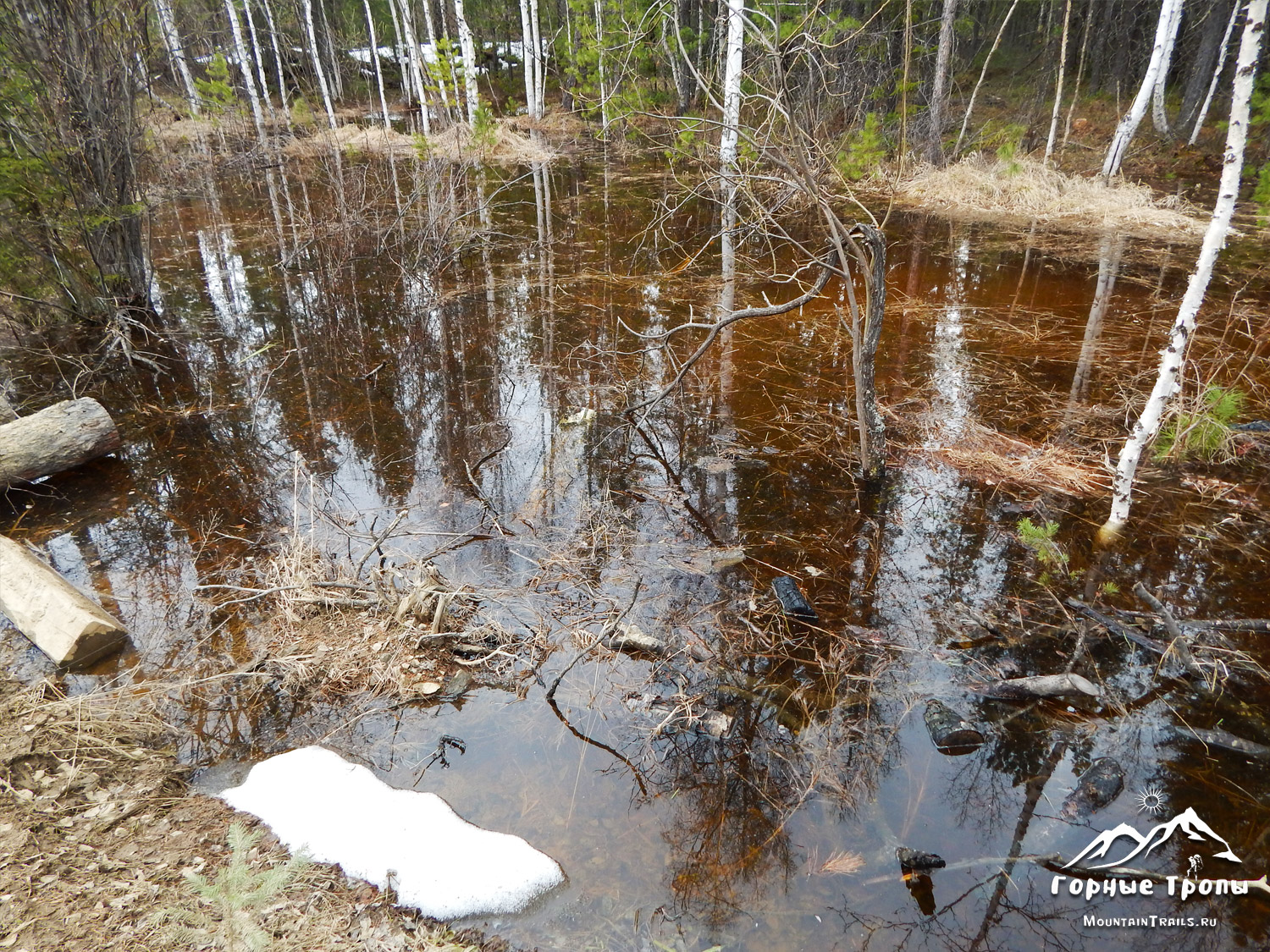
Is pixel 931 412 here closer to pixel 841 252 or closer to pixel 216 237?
pixel 841 252

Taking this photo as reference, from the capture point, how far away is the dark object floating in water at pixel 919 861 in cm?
282

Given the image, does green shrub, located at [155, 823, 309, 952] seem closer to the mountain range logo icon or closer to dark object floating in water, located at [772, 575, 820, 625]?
dark object floating in water, located at [772, 575, 820, 625]

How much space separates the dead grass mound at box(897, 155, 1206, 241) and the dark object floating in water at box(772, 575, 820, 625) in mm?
10623

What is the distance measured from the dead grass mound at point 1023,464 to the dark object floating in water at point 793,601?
2067 mm

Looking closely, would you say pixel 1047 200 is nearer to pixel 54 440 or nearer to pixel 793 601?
pixel 793 601

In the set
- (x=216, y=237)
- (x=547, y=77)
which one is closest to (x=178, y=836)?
(x=216, y=237)

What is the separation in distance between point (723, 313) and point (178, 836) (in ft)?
23.0

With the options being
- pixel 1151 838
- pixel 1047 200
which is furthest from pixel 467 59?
pixel 1151 838

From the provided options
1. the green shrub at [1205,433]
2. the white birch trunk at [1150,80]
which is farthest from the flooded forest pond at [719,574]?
the white birch trunk at [1150,80]

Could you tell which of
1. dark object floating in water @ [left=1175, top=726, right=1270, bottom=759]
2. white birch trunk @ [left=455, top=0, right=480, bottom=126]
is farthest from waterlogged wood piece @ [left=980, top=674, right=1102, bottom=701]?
white birch trunk @ [left=455, top=0, right=480, bottom=126]

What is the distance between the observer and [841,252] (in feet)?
14.6

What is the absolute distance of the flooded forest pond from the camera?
2879mm

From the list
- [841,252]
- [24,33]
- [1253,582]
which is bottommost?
[1253,582]

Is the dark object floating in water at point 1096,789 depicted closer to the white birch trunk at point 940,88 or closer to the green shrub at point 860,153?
the green shrub at point 860,153
